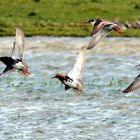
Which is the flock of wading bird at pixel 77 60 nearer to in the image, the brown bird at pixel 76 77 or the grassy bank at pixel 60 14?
the brown bird at pixel 76 77

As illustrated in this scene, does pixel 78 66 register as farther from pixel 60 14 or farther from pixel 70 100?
pixel 60 14

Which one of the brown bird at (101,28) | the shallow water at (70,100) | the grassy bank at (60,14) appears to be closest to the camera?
the brown bird at (101,28)

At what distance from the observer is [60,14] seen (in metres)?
47.3

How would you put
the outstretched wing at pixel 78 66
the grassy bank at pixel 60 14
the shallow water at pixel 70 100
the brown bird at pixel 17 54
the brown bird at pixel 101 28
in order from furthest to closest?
the grassy bank at pixel 60 14
the shallow water at pixel 70 100
the brown bird at pixel 17 54
the brown bird at pixel 101 28
the outstretched wing at pixel 78 66

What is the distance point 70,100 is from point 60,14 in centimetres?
2043

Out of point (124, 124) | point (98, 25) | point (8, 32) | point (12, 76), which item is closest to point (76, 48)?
point (8, 32)

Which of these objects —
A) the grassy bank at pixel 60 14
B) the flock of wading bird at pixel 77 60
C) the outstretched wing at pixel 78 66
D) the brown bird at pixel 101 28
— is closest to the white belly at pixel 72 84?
the flock of wading bird at pixel 77 60

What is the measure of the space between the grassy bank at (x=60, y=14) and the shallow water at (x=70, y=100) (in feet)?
13.8

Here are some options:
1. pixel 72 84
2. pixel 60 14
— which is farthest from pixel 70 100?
pixel 60 14

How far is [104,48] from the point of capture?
39.4m

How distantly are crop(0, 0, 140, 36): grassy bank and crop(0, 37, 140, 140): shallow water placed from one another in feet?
13.8

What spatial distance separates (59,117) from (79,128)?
1489 mm

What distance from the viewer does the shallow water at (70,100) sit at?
75.0 feet

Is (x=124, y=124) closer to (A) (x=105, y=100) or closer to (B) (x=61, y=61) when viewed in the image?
(A) (x=105, y=100)
